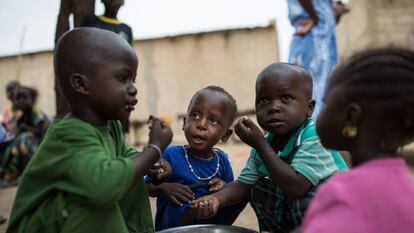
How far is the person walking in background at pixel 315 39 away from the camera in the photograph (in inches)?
136

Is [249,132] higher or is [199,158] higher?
[249,132]

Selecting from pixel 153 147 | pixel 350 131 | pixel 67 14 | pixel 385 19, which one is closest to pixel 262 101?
pixel 153 147

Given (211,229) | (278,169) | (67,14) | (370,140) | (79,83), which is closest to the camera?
(370,140)

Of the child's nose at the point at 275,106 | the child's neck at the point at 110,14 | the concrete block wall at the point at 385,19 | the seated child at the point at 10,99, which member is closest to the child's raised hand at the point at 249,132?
the child's nose at the point at 275,106

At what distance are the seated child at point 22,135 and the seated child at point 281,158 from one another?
361 centimetres

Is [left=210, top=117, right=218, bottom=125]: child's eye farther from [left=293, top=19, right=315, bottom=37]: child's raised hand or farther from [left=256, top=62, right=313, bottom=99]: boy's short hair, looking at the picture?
[left=293, top=19, right=315, bottom=37]: child's raised hand

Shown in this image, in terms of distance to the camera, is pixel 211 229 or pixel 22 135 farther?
pixel 22 135

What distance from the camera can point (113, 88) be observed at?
1354mm

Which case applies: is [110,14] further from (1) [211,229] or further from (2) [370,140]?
(2) [370,140]

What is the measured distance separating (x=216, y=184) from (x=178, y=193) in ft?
0.67

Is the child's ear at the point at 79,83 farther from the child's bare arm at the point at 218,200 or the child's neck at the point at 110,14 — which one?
the child's neck at the point at 110,14

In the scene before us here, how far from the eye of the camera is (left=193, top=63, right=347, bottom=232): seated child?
1.49 m

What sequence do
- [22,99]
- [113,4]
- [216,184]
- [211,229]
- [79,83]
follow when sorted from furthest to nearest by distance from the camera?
[22,99]
[113,4]
[216,184]
[211,229]
[79,83]

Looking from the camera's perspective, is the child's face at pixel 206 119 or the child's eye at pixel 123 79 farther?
the child's face at pixel 206 119
